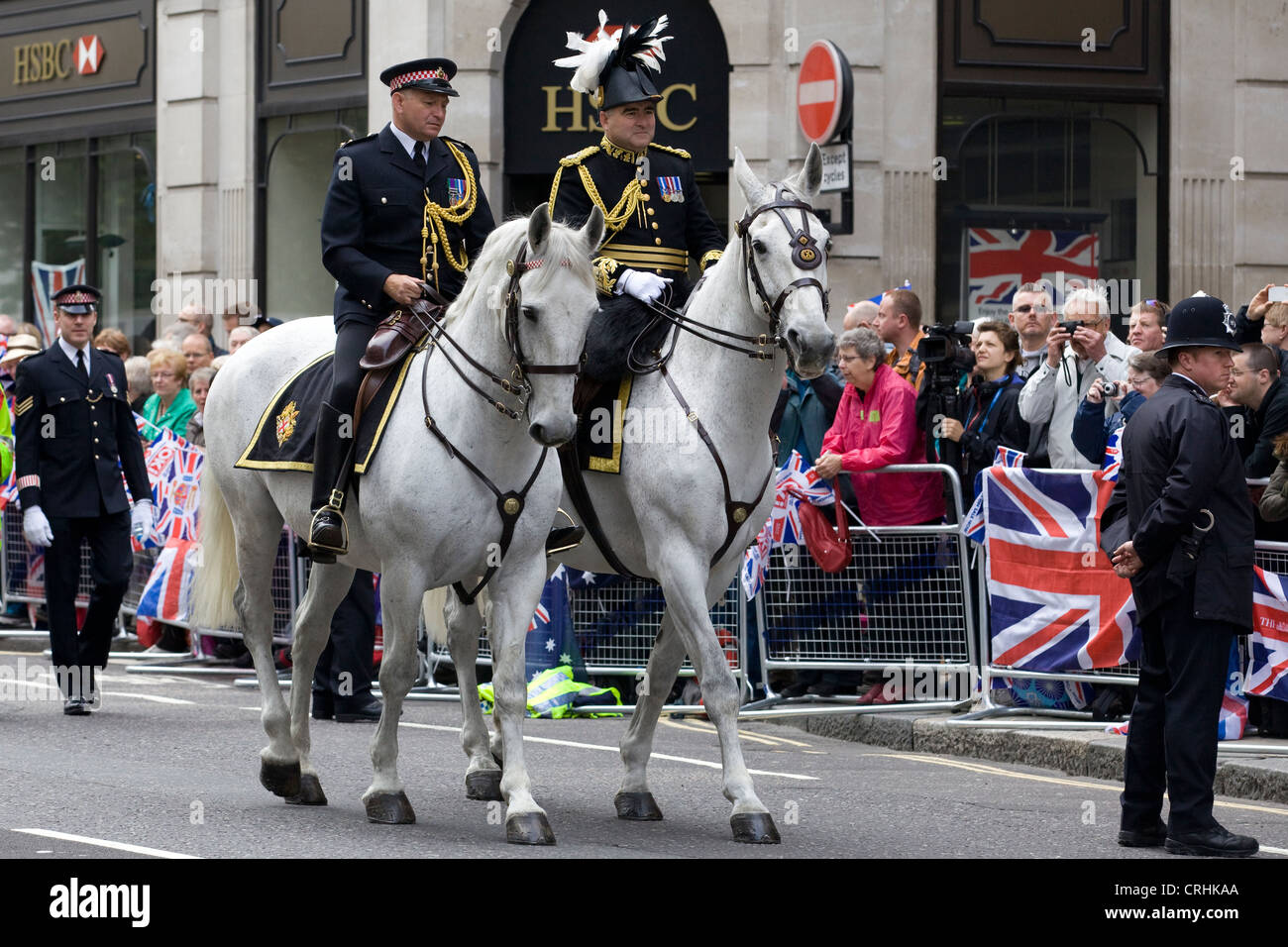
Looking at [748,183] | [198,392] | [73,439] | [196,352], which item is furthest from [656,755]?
[196,352]

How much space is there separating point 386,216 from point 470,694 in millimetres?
2188

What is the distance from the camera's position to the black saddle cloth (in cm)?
850

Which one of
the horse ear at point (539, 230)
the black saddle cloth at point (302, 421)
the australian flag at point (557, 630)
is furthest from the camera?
the australian flag at point (557, 630)

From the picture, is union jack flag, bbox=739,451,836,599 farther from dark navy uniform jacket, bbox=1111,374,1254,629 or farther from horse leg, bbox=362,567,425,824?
horse leg, bbox=362,567,425,824

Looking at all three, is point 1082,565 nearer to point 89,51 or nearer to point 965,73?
point 965,73

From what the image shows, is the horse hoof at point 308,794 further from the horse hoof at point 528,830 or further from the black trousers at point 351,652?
the black trousers at point 351,652

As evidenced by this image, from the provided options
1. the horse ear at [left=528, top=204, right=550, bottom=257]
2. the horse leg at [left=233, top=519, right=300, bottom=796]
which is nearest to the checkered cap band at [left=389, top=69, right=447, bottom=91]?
the horse ear at [left=528, top=204, right=550, bottom=257]

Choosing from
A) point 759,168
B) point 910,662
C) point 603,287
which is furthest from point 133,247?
point 603,287

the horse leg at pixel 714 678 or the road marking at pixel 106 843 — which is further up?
the horse leg at pixel 714 678

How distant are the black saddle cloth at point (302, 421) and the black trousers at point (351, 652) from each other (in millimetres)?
3311

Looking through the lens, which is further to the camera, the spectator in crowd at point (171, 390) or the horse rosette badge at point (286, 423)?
the spectator in crowd at point (171, 390)

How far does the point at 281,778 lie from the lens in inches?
352

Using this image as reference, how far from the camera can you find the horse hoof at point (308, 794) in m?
8.99

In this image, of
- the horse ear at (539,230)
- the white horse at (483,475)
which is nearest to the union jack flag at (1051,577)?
the white horse at (483,475)
